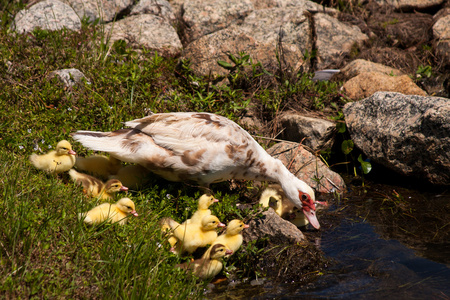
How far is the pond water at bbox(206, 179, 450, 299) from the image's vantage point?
411 centimetres

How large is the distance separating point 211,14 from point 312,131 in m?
3.53

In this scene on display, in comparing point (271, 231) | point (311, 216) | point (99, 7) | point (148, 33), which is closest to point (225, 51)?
point (148, 33)

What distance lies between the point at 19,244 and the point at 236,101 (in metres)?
4.02

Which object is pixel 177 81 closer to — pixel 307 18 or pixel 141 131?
pixel 141 131

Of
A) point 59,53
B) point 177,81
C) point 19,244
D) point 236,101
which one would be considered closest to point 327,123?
point 236,101

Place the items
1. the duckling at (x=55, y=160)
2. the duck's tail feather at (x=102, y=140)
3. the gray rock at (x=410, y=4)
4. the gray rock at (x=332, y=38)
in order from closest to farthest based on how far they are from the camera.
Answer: the duckling at (x=55, y=160) → the duck's tail feather at (x=102, y=140) → the gray rock at (x=332, y=38) → the gray rock at (x=410, y=4)

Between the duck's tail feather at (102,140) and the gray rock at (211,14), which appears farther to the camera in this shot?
the gray rock at (211,14)

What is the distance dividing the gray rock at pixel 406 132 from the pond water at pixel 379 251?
359 mm

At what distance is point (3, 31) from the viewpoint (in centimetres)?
698

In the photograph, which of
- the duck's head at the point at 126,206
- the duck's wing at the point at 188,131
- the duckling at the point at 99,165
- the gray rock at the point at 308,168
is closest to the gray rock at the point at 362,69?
the gray rock at the point at 308,168

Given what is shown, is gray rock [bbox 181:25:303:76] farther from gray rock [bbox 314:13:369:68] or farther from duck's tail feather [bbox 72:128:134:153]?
duck's tail feather [bbox 72:128:134:153]

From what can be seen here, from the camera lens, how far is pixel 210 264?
4.12 metres

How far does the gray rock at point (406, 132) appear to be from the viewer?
5789mm

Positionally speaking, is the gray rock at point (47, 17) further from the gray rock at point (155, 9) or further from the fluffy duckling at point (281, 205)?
the fluffy duckling at point (281, 205)
